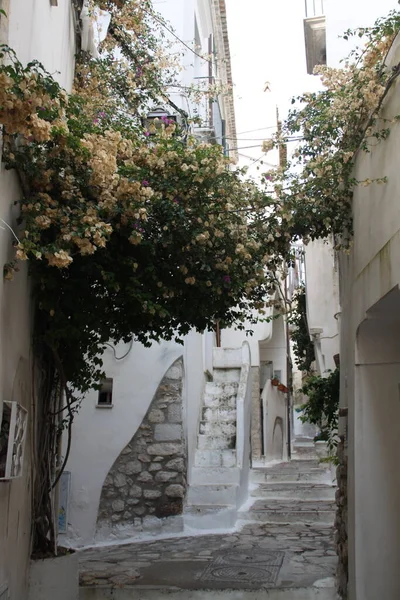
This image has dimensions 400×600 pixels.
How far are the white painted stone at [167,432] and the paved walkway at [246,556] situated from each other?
57.2 inches

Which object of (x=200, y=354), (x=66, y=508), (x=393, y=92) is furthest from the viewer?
(x=200, y=354)

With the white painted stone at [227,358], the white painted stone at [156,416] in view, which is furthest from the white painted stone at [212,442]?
the white painted stone at [227,358]

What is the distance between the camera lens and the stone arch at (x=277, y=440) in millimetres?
18641

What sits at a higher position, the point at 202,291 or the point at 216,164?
the point at 216,164

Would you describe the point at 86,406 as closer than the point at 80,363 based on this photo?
No

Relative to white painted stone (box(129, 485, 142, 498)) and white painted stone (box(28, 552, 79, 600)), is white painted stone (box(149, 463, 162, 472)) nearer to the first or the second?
white painted stone (box(129, 485, 142, 498))

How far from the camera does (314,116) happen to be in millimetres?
6723

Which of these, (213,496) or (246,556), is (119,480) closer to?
(213,496)

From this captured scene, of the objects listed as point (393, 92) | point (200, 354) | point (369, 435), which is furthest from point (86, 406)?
point (393, 92)

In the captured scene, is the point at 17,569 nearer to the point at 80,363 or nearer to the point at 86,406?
the point at 80,363

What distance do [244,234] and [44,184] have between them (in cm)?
211

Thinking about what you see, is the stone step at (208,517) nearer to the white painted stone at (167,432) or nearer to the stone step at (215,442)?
the white painted stone at (167,432)

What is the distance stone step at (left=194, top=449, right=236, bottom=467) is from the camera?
11.2 meters

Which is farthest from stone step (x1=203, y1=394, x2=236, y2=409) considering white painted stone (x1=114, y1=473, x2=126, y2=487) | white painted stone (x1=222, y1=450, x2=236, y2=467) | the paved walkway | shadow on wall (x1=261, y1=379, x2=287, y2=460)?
shadow on wall (x1=261, y1=379, x2=287, y2=460)
